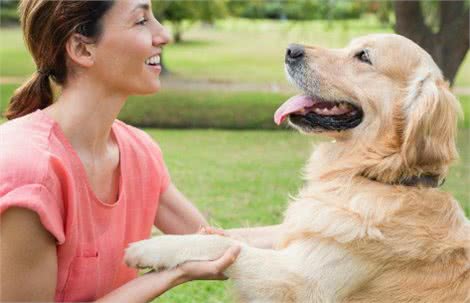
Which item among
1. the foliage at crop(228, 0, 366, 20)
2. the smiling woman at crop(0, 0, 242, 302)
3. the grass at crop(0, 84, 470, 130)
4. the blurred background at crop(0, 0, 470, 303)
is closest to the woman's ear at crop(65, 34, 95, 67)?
the smiling woman at crop(0, 0, 242, 302)

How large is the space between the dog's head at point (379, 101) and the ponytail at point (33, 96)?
39.0 inches

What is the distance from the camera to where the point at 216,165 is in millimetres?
8859

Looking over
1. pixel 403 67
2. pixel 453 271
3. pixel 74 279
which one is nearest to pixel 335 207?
pixel 453 271

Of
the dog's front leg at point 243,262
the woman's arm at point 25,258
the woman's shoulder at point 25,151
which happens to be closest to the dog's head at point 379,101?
the dog's front leg at point 243,262

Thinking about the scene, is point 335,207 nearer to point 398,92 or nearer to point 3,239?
point 398,92

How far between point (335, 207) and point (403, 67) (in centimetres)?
73

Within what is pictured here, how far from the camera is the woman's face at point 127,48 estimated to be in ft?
8.85

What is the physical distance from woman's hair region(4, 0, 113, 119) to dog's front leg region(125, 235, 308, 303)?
0.73 metres

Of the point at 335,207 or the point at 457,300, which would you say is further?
the point at 335,207

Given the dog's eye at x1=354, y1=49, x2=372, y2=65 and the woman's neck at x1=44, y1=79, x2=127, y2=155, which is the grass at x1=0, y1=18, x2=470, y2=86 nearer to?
the dog's eye at x1=354, y1=49, x2=372, y2=65

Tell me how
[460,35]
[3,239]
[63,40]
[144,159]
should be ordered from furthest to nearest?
[460,35], [144,159], [63,40], [3,239]

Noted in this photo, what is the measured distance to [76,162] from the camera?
2.69 m

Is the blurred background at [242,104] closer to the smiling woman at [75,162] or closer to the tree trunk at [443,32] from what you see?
the tree trunk at [443,32]

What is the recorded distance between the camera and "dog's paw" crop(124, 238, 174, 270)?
2811 mm
